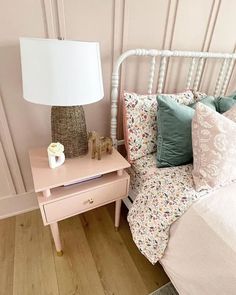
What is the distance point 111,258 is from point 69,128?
0.84m

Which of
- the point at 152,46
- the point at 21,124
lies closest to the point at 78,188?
the point at 21,124

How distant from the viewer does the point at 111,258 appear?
1221 mm

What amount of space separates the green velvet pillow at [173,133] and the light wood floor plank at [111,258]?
62cm

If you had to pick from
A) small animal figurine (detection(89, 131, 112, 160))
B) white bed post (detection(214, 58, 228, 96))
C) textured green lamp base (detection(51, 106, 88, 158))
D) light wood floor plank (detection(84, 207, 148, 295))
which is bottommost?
light wood floor plank (detection(84, 207, 148, 295))

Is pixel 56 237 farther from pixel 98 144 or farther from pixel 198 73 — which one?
pixel 198 73

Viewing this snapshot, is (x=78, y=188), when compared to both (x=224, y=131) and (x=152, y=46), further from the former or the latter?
(x=152, y=46)

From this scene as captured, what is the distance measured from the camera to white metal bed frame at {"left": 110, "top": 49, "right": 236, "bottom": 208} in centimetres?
118

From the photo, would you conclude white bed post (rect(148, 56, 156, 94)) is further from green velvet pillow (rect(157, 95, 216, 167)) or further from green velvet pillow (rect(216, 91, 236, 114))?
green velvet pillow (rect(216, 91, 236, 114))

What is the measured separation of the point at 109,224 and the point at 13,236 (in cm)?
65

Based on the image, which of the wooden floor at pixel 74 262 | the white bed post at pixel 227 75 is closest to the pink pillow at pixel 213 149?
the wooden floor at pixel 74 262

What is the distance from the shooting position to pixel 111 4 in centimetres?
109

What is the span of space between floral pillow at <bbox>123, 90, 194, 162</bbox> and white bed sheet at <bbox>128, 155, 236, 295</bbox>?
1.52 ft

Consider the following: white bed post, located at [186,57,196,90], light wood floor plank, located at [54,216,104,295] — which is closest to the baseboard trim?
light wood floor plank, located at [54,216,104,295]

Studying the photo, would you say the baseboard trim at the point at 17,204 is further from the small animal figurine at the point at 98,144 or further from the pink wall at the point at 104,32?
the small animal figurine at the point at 98,144
